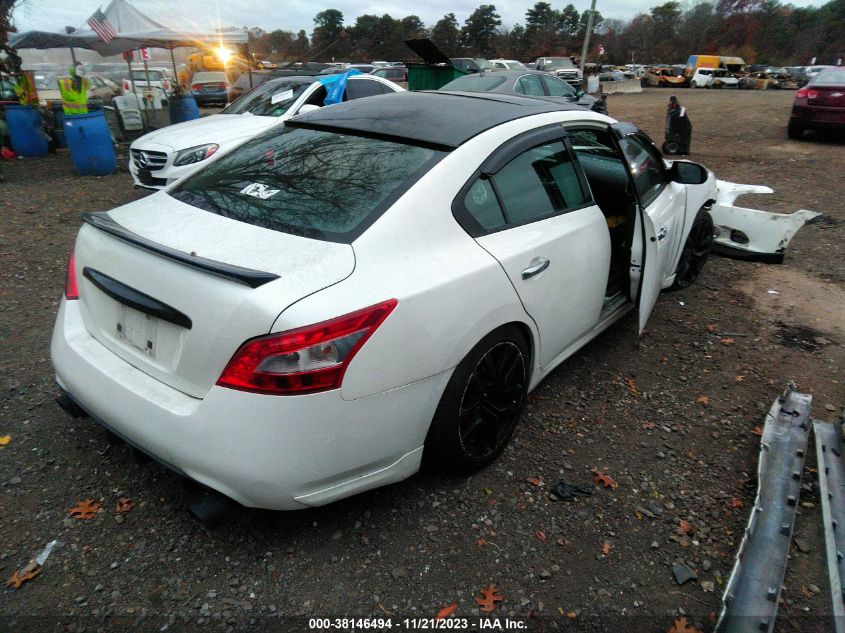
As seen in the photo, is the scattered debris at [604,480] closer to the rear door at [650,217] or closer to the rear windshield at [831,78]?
the rear door at [650,217]

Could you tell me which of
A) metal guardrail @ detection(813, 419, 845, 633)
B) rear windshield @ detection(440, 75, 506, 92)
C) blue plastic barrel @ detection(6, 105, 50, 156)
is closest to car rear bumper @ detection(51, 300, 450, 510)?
metal guardrail @ detection(813, 419, 845, 633)

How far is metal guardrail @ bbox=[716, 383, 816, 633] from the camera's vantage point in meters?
1.96

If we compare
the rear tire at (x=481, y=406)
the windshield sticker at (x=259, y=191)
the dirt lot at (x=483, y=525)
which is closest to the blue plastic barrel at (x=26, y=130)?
the dirt lot at (x=483, y=525)

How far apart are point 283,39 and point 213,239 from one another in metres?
75.8

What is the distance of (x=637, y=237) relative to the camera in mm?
3359

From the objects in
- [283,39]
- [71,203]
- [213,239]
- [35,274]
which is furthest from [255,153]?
[283,39]

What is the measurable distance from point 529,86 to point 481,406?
10067mm

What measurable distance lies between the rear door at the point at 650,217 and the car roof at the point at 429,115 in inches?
22.4

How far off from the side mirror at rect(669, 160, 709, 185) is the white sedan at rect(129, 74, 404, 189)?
14.2ft

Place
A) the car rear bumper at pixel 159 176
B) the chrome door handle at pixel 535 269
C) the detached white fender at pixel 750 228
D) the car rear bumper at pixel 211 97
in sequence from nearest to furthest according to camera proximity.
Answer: the chrome door handle at pixel 535 269
the detached white fender at pixel 750 228
the car rear bumper at pixel 159 176
the car rear bumper at pixel 211 97

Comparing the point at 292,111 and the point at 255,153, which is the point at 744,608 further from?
the point at 292,111

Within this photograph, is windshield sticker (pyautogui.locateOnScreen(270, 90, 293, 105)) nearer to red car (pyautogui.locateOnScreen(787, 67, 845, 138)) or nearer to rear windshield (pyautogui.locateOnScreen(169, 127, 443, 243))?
rear windshield (pyautogui.locateOnScreen(169, 127, 443, 243))

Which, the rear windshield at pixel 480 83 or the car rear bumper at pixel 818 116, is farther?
the car rear bumper at pixel 818 116

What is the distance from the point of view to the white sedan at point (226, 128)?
6.89 meters
